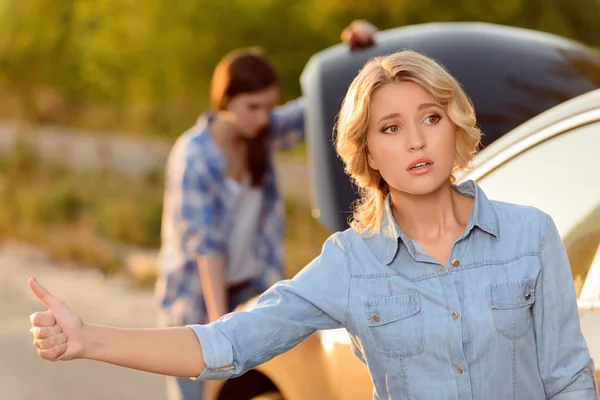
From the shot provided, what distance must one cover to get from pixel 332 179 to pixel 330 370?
177 cm

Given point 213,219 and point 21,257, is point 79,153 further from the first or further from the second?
point 213,219

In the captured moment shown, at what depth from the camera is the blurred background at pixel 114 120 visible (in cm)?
1008

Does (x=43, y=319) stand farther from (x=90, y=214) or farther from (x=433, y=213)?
(x=90, y=214)

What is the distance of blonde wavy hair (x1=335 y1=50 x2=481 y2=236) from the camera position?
2.62m

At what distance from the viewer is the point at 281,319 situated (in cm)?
269

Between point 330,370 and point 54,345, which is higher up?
point 54,345

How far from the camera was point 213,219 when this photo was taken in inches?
212

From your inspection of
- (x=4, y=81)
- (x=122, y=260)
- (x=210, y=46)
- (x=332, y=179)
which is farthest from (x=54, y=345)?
(x=4, y=81)

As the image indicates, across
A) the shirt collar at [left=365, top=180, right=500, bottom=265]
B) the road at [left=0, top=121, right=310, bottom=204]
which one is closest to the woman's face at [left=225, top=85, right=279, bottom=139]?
the shirt collar at [left=365, top=180, right=500, bottom=265]

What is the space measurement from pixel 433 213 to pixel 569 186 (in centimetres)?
63

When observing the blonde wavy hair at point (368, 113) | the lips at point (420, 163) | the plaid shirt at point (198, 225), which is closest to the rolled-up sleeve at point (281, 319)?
the blonde wavy hair at point (368, 113)

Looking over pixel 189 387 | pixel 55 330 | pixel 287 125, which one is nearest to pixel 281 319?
pixel 55 330

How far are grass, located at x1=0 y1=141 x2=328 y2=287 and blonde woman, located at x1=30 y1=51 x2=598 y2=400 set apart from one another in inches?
306

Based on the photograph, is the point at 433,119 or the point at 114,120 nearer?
the point at 433,119
